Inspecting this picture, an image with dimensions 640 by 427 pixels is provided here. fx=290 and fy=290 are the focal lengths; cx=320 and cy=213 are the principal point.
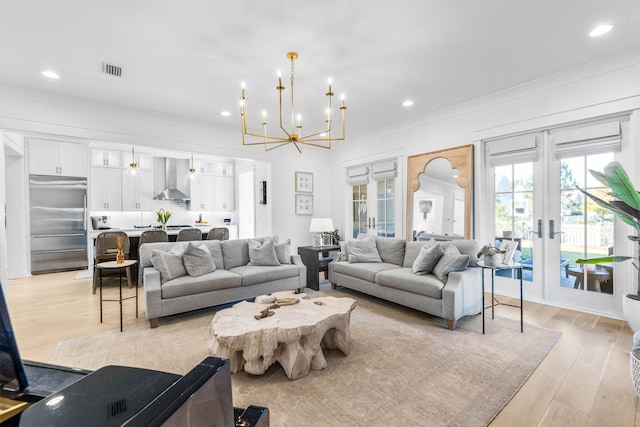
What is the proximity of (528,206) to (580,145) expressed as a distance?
0.89 meters

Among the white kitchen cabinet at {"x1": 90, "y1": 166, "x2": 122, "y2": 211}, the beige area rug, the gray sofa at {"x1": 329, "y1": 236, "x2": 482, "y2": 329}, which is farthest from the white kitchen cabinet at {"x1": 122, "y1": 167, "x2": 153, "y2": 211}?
the gray sofa at {"x1": 329, "y1": 236, "x2": 482, "y2": 329}

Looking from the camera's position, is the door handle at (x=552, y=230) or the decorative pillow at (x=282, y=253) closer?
the door handle at (x=552, y=230)

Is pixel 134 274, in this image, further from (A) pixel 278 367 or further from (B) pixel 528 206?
(B) pixel 528 206

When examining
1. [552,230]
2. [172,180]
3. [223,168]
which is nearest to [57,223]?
[172,180]

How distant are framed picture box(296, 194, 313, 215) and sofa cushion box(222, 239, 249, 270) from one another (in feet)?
7.77

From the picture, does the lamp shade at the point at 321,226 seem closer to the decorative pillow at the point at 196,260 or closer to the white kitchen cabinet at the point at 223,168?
the decorative pillow at the point at 196,260

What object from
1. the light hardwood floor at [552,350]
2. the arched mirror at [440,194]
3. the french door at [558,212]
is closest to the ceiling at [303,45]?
the french door at [558,212]

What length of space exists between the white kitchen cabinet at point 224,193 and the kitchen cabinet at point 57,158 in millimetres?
2928

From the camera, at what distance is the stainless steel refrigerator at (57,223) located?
5527mm

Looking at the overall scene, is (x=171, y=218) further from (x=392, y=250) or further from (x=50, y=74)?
(x=392, y=250)

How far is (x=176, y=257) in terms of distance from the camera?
350 cm

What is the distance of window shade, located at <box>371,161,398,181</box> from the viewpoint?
219 inches

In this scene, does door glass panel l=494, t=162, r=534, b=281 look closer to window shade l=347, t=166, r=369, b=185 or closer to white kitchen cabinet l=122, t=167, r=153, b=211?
window shade l=347, t=166, r=369, b=185

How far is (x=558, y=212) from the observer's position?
3641 mm
